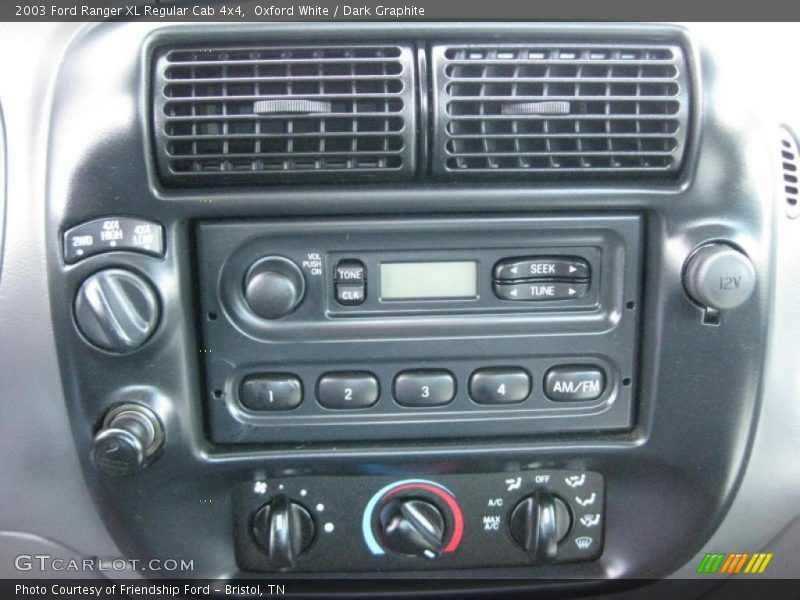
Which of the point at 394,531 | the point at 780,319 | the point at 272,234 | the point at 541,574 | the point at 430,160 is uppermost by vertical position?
the point at 430,160

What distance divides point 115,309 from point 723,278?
871mm

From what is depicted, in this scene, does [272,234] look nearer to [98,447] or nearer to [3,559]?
[98,447]

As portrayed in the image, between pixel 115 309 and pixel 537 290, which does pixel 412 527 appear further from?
pixel 115 309

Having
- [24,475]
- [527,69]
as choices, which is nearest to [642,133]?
[527,69]

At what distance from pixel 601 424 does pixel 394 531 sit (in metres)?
0.37

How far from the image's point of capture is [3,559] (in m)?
1.26

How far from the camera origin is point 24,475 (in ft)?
3.90

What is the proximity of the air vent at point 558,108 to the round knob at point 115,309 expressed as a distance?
0.47 m

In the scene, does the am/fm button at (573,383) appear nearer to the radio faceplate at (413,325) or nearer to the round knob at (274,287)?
the radio faceplate at (413,325)

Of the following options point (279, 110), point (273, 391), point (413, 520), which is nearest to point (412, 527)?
point (413, 520)

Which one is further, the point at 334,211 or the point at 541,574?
the point at 541,574

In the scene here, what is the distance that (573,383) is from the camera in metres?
1.20

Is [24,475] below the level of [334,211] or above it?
below

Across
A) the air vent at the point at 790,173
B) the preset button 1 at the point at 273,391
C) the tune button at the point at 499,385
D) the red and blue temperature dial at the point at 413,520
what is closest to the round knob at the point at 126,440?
the preset button 1 at the point at 273,391
